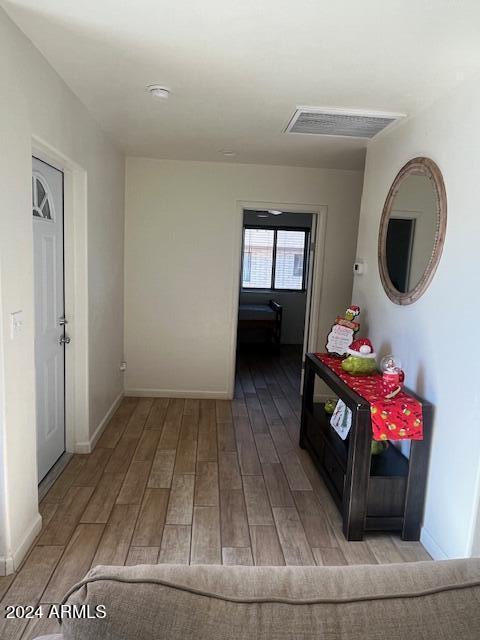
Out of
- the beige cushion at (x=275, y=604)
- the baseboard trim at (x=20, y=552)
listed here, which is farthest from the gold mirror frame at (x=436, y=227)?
the baseboard trim at (x=20, y=552)

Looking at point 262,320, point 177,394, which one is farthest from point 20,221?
point 262,320

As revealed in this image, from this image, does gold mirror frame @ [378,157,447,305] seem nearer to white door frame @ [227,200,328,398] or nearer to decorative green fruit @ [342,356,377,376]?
decorative green fruit @ [342,356,377,376]

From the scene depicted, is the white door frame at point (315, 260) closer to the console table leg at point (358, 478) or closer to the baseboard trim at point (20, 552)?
the console table leg at point (358, 478)

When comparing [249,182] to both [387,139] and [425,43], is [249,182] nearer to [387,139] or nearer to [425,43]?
[387,139]

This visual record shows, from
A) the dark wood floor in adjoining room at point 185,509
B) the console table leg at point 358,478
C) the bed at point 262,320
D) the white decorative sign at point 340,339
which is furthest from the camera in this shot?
the bed at point 262,320

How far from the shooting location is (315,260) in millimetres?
4359

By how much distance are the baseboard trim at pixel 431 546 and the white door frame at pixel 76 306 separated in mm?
2277

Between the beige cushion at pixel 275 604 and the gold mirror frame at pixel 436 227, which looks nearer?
the beige cushion at pixel 275 604

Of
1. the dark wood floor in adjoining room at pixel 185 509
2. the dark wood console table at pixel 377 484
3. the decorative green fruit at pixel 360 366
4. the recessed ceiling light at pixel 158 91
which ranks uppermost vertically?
the recessed ceiling light at pixel 158 91

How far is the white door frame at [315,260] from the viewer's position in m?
4.25

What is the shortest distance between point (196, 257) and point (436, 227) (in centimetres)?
251

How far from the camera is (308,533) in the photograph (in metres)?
2.35

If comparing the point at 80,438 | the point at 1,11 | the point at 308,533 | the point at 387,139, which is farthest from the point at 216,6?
the point at 80,438

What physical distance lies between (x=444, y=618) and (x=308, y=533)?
69.0 inches
